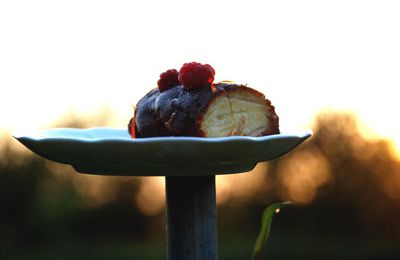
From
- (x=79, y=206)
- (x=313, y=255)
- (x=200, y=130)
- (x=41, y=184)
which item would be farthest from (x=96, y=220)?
(x=200, y=130)

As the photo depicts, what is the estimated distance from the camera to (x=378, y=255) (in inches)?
214

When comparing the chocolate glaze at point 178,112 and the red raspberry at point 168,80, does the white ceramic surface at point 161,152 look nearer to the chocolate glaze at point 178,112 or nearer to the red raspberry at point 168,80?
the chocolate glaze at point 178,112

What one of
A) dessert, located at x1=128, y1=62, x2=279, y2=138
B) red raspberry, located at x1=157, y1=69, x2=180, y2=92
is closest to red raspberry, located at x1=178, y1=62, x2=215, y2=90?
dessert, located at x1=128, y1=62, x2=279, y2=138

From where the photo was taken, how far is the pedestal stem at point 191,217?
2049mm

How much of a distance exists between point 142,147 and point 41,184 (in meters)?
4.35

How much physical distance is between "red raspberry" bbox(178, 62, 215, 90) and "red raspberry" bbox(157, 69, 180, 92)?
4.5 inches

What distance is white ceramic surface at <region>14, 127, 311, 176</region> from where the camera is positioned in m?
1.67

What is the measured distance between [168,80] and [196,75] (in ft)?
0.54

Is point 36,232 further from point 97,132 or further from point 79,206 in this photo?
point 97,132

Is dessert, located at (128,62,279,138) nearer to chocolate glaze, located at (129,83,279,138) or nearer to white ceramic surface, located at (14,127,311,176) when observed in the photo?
chocolate glaze, located at (129,83,279,138)

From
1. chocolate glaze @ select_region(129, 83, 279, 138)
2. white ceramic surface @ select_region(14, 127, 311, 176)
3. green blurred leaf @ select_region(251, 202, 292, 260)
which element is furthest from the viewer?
green blurred leaf @ select_region(251, 202, 292, 260)

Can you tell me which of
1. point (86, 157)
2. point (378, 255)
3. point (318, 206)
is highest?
point (86, 157)

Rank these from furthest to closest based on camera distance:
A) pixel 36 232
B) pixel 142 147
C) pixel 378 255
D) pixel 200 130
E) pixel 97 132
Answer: pixel 36 232 < pixel 378 255 < pixel 97 132 < pixel 200 130 < pixel 142 147

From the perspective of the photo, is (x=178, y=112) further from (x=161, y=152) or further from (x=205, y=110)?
(x=161, y=152)
